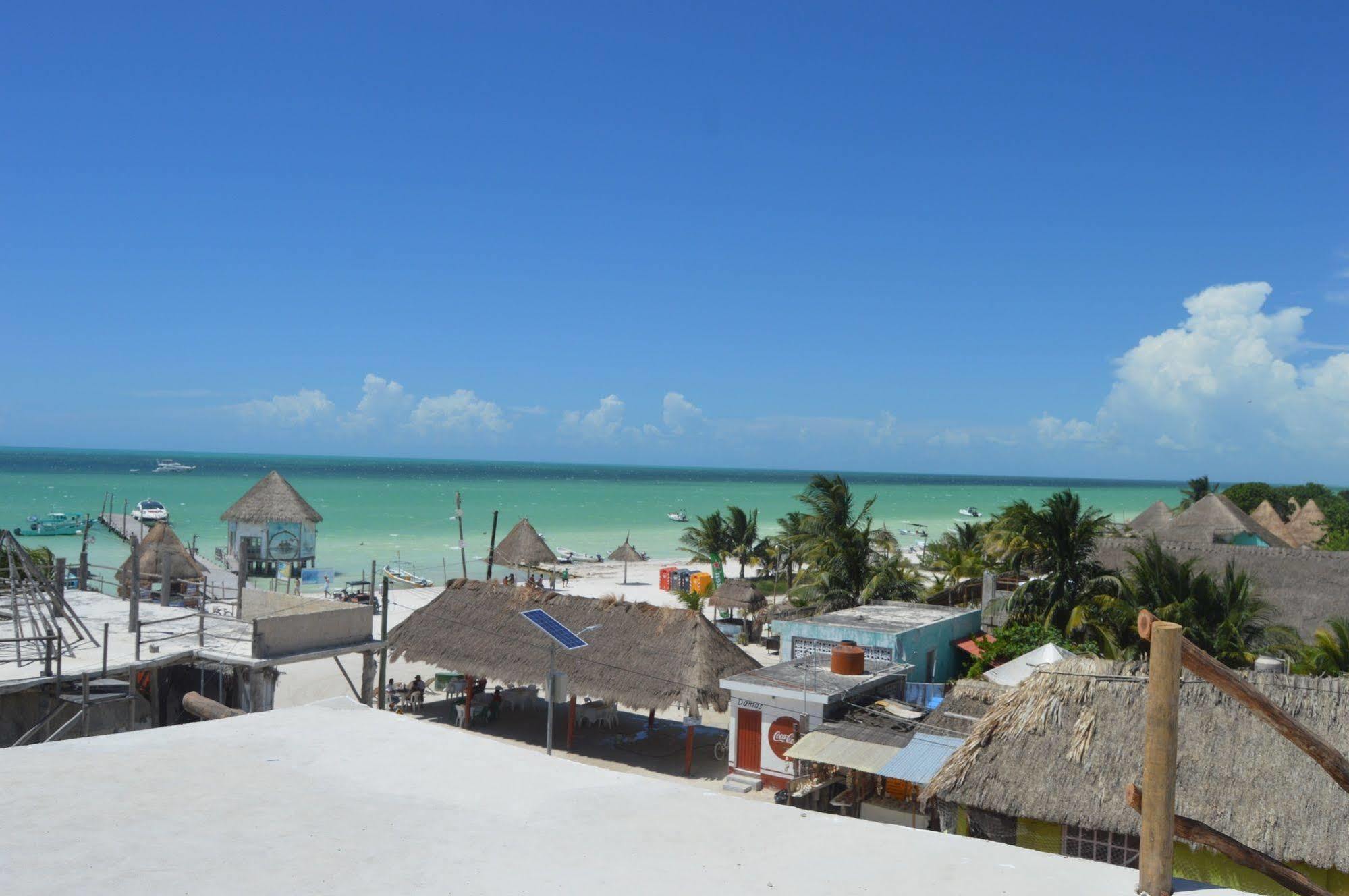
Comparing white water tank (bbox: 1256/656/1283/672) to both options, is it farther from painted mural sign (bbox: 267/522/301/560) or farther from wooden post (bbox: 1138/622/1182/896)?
painted mural sign (bbox: 267/522/301/560)

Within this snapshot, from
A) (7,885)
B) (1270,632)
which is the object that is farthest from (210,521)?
(7,885)

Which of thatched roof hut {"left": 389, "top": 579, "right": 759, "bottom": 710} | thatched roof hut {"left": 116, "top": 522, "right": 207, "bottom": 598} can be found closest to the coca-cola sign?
thatched roof hut {"left": 389, "top": 579, "right": 759, "bottom": 710}

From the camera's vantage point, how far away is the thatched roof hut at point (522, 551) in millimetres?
38000

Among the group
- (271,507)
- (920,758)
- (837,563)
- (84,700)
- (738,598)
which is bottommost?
(738,598)

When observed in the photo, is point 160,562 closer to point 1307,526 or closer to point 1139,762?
point 1139,762

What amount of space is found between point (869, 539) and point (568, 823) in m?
23.9

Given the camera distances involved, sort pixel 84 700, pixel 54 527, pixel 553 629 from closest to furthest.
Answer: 1. pixel 84 700
2. pixel 553 629
3. pixel 54 527

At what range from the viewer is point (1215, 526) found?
125ft

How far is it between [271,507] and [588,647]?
29.0m

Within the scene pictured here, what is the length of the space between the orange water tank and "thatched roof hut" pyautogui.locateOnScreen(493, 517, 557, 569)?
22075 millimetres

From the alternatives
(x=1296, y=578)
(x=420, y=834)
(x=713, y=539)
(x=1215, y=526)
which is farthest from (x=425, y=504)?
(x=420, y=834)

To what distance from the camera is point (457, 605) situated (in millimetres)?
21797

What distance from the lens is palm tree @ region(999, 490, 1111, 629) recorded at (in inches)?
859

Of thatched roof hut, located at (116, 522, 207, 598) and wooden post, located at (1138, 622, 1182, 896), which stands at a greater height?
wooden post, located at (1138, 622, 1182, 896)
